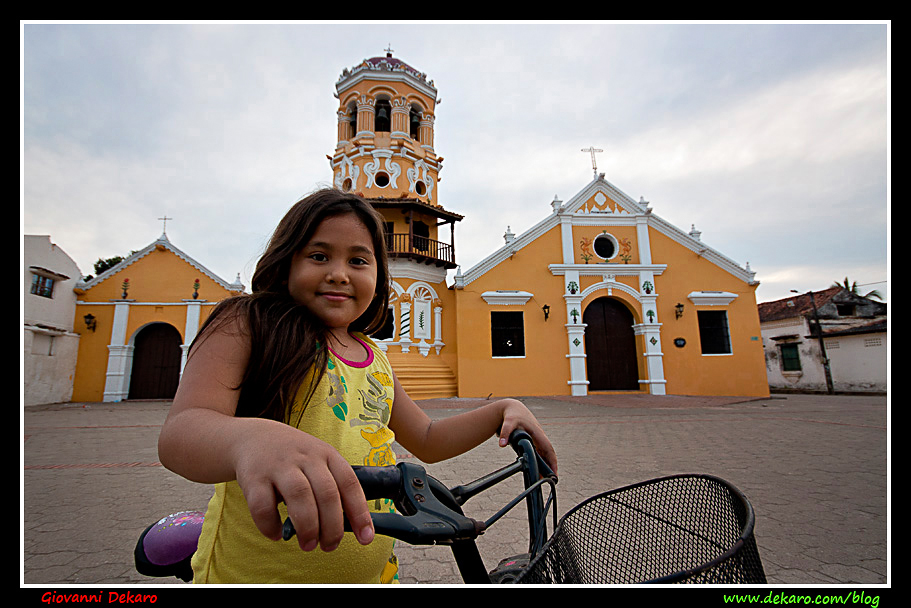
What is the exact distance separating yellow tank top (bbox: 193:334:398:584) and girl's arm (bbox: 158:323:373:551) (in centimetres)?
25

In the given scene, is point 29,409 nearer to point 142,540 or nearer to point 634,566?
point 142,540

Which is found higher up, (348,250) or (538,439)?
(348,250)

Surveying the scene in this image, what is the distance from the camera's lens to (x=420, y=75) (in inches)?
656

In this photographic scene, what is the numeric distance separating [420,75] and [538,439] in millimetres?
18372

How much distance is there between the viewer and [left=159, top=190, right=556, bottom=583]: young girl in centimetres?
50

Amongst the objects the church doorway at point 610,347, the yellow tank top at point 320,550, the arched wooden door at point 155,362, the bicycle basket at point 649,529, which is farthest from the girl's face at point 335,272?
the arched wooden door at point 155,362

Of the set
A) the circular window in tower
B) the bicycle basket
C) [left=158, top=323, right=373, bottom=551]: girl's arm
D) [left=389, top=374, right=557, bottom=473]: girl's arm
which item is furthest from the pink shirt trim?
Result: the circular window in tower

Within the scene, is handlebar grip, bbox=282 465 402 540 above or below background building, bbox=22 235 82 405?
below

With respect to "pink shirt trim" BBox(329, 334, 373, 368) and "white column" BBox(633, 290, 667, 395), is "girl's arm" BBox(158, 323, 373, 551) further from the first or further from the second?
"white column" BBox(633, 290, 667, 395)

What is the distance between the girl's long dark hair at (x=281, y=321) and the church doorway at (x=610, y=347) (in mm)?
13477

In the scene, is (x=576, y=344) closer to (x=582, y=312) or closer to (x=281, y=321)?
(x=582, y=312)
